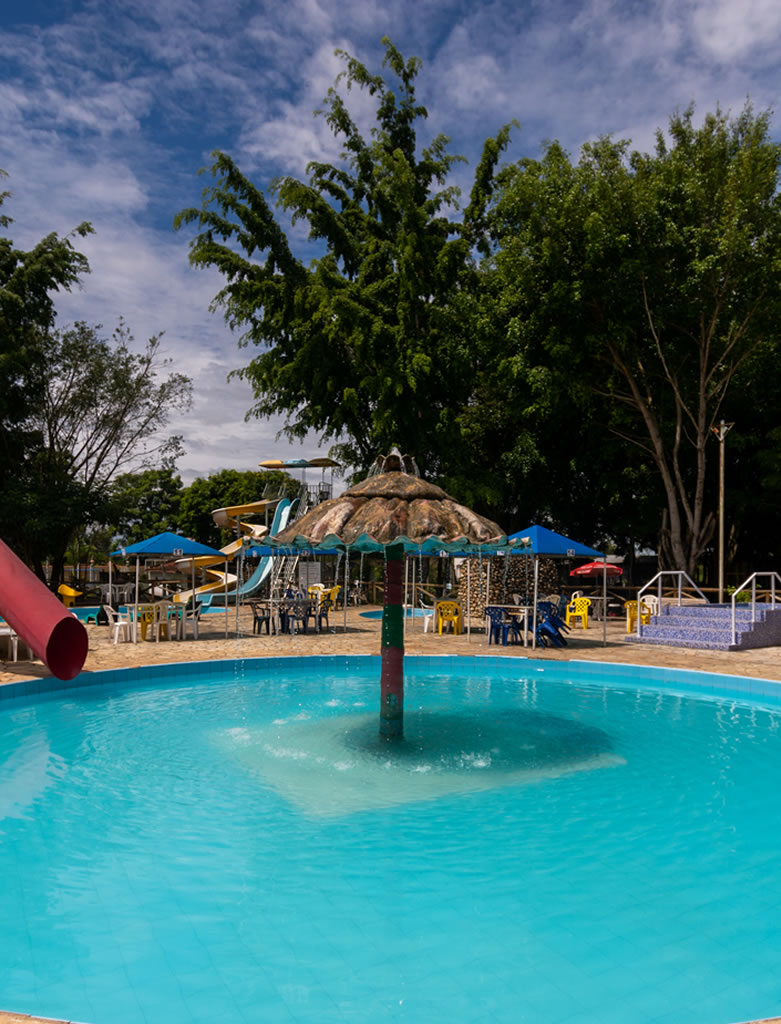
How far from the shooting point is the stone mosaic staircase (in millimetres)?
15891

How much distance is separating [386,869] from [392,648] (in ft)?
9.73

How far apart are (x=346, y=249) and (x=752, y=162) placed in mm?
14123

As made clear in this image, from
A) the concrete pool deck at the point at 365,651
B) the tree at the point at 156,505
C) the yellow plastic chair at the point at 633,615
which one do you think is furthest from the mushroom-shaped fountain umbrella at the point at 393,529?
the tree at the point at 156,505

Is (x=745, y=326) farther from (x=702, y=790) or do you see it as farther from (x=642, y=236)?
(x=702, y=790)

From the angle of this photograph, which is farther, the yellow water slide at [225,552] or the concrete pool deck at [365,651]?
the yellow water slide at [225,552]

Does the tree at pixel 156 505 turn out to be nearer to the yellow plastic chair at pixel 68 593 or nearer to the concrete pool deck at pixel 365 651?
the yellow plastic chair at pixel 68 593

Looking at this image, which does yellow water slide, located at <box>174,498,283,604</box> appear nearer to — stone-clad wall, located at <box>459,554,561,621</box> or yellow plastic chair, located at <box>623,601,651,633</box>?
stone-clad wall, located at <box>459,554,561,621</box>

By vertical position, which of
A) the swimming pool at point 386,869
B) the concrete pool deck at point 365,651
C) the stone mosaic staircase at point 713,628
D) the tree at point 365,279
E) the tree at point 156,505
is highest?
the tree at point 365,279

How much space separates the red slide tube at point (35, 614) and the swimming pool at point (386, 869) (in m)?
1.75

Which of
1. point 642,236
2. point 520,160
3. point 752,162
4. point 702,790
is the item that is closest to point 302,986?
point 702,790

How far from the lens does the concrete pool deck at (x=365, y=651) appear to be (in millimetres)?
12391

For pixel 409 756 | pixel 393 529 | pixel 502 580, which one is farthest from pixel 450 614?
pixel 393 529

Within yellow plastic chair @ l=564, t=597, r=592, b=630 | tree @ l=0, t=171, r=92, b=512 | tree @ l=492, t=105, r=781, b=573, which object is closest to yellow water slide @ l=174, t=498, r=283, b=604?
tree @ l=0, t=171, r=92, b=512

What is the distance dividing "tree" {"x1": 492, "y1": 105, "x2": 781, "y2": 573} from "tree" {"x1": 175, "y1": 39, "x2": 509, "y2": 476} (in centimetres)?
318
